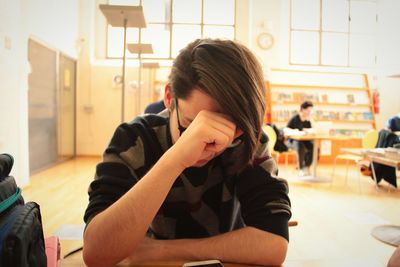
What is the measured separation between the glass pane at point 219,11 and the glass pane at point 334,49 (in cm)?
234

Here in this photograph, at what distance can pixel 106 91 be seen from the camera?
6.80 metres

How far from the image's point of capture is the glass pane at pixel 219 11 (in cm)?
730

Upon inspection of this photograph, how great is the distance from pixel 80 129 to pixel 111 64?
5.20ft

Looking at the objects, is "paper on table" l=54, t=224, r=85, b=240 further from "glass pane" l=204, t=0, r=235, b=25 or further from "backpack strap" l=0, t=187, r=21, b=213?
"glass pane" l=204, t=0, r=235, b=25

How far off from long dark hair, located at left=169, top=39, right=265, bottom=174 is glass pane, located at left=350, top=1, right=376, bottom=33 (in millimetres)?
8149

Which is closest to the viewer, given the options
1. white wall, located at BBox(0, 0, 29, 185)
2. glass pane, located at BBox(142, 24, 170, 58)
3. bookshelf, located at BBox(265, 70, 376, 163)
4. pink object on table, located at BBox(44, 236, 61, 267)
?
pink object on table, located at BBox(44, 236, 61, 267)

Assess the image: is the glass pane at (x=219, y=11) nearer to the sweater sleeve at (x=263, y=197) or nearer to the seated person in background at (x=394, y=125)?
the seated person in background at (x=394, y=125)

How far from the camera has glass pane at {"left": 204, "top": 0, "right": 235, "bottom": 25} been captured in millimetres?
7301

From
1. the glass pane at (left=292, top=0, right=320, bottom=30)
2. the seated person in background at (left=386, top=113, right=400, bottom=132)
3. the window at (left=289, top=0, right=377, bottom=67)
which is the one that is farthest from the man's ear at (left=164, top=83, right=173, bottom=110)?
the glass pane at (left=292, top=0, right=320, bottom=30)

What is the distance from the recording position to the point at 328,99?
706 centimetres

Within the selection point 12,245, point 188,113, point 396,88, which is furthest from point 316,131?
point 12,245

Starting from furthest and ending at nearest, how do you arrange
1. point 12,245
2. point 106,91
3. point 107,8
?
point 106,91 → point 107,8 → point 12,245

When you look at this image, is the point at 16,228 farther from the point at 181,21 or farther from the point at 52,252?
the point at 181,21

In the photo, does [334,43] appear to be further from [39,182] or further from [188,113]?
[188,113]
